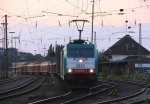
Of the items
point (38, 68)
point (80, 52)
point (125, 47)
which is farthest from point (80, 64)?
point (125, 47)

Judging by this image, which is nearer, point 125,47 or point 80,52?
point 80,52

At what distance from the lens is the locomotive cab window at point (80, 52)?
2994 cm

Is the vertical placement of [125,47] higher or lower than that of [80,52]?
higher

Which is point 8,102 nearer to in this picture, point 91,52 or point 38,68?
point 91,52

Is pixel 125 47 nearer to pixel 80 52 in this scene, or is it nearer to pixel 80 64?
pixel 80 52

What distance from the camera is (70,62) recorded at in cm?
2955

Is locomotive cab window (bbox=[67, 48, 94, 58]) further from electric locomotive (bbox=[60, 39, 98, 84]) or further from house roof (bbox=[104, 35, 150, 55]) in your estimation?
house roof (bbox=[104, 35, 150, 55])

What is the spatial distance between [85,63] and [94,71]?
76cm

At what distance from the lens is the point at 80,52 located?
30203 mm

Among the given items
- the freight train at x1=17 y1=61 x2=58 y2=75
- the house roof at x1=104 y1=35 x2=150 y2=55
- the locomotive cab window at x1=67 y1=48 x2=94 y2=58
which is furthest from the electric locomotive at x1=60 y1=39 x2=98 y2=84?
the house roof at x1=104 y1=35 x2=150 y2=55

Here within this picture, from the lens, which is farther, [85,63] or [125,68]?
[125,68]

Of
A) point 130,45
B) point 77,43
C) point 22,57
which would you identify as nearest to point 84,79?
point 77,43

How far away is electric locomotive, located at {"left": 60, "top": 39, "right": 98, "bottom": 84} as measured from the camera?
29.5m

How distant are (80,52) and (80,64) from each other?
0.99m
